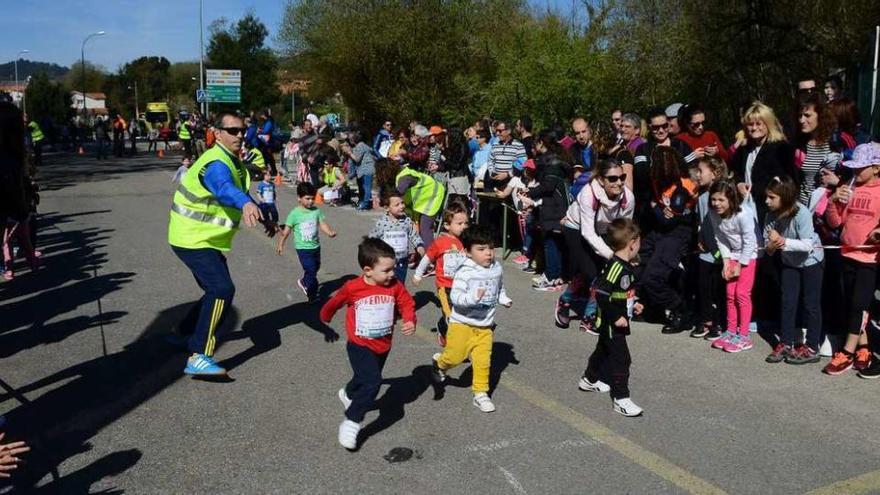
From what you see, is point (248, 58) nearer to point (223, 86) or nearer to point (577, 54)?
point (223, 86)

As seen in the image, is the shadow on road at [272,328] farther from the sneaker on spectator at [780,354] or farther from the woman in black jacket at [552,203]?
the sneaker on spectator at [780,354]

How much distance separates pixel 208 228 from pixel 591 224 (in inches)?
134

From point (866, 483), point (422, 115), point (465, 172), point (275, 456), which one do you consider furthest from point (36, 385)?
point (422, 115)

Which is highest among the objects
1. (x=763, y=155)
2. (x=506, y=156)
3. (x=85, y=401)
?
(x=763, y=155)

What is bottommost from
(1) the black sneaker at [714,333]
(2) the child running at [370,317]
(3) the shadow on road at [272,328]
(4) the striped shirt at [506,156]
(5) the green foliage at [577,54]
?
(3) the shadow on road at [272,328]

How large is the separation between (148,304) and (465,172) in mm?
6539

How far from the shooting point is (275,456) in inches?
184

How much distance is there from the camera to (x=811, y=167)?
720cm

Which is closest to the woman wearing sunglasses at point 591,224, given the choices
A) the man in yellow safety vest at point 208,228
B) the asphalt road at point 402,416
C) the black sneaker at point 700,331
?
the asphalt road at point 402,416

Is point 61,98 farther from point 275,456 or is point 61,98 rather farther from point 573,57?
point 275,456

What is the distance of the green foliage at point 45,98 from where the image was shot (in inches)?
2689

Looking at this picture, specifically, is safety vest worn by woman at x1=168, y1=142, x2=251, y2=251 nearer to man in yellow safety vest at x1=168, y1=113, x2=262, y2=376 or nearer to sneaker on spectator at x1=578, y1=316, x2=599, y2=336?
man in yellow safety vest at x1=168, y1=113, x2=262, y2=376

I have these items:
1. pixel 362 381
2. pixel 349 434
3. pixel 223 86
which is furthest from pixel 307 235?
pixel 223 86

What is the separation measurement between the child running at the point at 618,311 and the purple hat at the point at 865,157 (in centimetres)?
205
